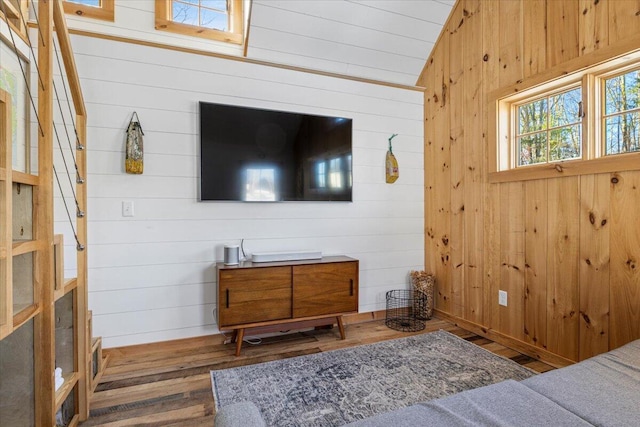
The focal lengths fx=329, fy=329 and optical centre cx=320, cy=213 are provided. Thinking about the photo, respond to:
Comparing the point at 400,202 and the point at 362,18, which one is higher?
the point at 362,18

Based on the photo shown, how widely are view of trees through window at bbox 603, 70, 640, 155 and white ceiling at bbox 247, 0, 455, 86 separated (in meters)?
1.67

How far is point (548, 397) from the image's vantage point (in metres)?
1.09

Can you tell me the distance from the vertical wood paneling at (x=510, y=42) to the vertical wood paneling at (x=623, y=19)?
22.7 inches

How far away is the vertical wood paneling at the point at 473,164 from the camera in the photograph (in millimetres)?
2881

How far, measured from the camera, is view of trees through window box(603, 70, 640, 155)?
200cm

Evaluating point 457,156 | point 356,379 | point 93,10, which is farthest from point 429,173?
point 93,10

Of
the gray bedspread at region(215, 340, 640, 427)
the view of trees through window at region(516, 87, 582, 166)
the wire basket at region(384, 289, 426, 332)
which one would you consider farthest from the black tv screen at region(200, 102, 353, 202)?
the gray bedspread at region(215, 340, 640, 427)

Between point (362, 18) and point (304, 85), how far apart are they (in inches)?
30.7

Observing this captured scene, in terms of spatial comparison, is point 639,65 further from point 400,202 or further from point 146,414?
point 146,414

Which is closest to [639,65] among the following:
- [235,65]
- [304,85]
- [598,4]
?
[598,4]

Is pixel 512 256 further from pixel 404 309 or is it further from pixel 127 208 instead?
pixel 127 208

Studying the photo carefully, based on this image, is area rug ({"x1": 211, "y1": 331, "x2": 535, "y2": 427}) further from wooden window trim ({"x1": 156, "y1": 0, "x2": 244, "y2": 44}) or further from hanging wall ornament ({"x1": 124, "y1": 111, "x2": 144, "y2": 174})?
wooden window trim ({"x1": 156, "y1": 0, "x2": 244, "y2": 44})

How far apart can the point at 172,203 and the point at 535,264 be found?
2812 mm

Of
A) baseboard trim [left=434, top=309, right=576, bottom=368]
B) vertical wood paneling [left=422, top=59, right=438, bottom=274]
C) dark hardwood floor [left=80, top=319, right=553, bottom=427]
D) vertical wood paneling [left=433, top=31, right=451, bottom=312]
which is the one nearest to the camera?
dark hardwood floor [left=80, top=319, right=553, bottom=427]
